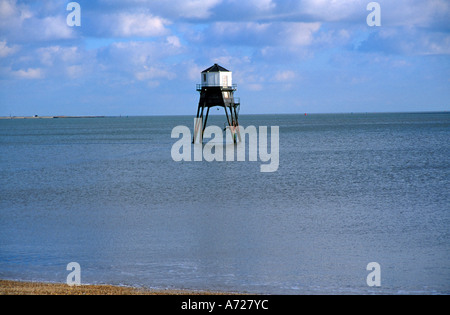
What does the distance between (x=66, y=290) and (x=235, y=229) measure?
8.50 m

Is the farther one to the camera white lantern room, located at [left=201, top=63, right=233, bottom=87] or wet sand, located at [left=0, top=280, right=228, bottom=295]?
white lantern room, located at [left=201, top=63, right=233, bottom=87]

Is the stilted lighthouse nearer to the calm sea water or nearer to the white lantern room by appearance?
the white lantern room

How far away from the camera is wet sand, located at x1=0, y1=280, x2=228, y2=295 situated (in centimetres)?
1262

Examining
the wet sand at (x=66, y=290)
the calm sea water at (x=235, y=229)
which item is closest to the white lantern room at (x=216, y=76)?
the calm sea water at (x=235, y=229)

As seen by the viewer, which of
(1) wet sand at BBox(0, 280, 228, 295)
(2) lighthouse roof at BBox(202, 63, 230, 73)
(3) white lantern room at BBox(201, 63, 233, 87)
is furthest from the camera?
(2) lighthouse roof at BBox(202, 63, 230, 73)

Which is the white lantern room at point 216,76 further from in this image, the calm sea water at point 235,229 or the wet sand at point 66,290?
the wet sand at point 66,290

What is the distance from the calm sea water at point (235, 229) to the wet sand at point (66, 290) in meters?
0.67

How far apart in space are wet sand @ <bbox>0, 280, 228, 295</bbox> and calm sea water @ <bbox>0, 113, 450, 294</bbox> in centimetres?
67

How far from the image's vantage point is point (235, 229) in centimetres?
2034

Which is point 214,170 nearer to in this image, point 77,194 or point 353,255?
point 77,194

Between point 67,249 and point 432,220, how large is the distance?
13665 millimetres

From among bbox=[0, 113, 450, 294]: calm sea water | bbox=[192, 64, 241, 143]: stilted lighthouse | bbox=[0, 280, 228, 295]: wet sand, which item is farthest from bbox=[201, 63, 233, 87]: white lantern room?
bbox=[0, 280, 228, 295]: wet sand

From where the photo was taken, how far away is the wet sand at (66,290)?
12.6 m

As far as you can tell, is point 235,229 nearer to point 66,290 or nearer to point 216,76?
point 66,290
